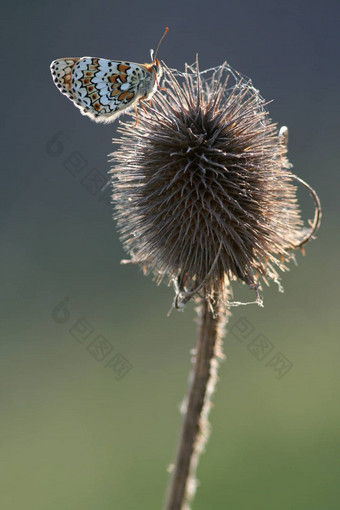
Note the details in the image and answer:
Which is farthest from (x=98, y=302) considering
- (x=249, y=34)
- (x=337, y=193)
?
(x=249, y=34)

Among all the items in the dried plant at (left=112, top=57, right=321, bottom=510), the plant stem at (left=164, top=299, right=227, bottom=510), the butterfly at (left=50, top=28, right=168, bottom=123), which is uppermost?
the butterfly at (left=50, top=28, right=168, bottom=123)

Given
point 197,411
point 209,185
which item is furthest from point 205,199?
point 197,411

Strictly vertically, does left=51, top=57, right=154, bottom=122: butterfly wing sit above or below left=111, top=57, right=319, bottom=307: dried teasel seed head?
above

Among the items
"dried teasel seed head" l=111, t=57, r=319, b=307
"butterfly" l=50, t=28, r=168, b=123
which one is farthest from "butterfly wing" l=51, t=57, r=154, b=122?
"dried teasel seed head" l=111, t=57, r=319, b=307

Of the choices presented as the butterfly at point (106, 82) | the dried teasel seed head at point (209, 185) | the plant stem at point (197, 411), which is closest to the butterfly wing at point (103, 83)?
the butterfly at point (106, 82)

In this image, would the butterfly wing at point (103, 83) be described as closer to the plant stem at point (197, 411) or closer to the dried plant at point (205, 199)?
the dried plant at point (205, 199)

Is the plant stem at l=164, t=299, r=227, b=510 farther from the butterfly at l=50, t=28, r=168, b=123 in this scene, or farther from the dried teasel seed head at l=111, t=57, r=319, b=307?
the butterfly at l=50, t=28, r=168, b=123

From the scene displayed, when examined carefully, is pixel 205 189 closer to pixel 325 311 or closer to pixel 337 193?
pixel 325 311
